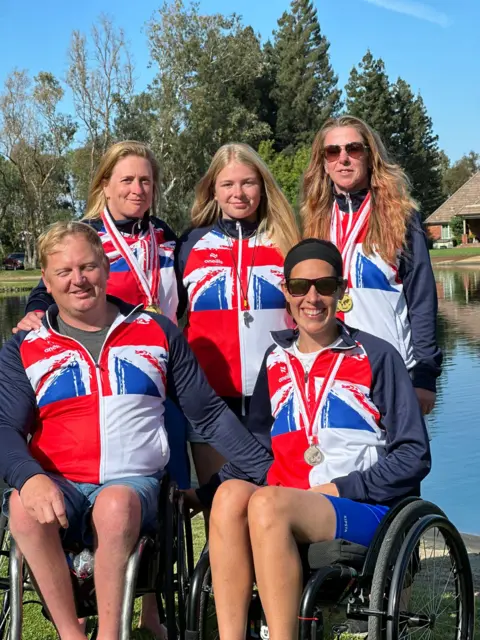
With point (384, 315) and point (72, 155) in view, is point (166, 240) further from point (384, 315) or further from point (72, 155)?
point (72, 155)

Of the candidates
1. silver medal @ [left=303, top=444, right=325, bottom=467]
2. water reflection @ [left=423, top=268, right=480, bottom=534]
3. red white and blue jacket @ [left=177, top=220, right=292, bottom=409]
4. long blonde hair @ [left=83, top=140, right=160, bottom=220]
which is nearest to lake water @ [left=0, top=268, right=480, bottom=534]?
water reflection @ [left=423, top=268, right=480, bottom=534]

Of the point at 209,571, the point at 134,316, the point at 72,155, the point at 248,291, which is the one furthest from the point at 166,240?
the point at 72,155

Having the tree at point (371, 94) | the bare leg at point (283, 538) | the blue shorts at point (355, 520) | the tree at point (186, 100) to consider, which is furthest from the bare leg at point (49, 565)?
the tree at point (371, 94)

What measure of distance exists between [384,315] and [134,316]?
3.14 feet

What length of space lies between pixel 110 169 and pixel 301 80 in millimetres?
54359

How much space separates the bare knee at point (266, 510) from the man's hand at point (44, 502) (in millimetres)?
587

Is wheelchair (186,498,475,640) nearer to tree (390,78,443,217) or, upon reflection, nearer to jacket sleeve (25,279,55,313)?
jacket sleeve (25,279,55,313)

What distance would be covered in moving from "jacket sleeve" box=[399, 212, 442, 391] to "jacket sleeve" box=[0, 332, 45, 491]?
4.76ft

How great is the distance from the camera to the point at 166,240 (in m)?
3.80

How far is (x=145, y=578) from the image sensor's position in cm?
286

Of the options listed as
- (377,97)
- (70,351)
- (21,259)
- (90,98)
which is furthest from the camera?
(377,97)

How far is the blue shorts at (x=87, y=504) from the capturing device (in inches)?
112

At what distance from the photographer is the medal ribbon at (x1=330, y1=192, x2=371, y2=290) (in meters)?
3.45

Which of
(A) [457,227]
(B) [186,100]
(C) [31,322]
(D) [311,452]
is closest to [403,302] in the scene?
(D) [311,452]
